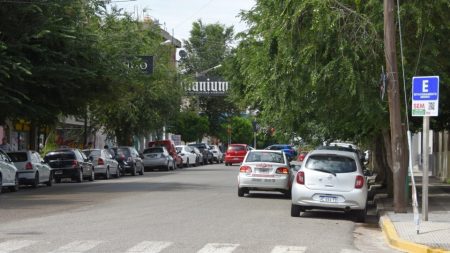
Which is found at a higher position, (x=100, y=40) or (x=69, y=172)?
(x=100, y=40)

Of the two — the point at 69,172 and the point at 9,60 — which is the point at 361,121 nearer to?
the point at 9,60

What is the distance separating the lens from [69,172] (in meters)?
34.3

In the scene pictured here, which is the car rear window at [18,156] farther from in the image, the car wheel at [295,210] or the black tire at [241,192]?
the car wheel at [295,210]

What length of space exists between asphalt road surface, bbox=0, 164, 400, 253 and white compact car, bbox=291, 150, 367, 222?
414mm

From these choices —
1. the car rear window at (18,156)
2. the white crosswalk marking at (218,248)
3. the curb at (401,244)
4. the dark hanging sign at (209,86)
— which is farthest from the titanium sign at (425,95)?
the dark hanging sign at (209,86)

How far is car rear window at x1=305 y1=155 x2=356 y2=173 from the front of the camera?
18528 millimetres

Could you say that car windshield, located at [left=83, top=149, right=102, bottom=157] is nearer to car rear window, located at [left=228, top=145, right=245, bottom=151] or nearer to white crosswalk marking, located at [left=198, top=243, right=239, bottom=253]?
car rear window, located at [left=228, top=145, right=245, bottom=151]

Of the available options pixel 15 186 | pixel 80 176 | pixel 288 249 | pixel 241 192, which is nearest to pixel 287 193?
pixel 241 192

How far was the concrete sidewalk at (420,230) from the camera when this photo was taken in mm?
13223

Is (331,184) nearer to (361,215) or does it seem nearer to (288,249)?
(361,215)

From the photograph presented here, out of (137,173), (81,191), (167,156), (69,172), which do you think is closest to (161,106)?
(167,156)

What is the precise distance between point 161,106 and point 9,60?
2667cm

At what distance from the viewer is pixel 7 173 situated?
1062 inches

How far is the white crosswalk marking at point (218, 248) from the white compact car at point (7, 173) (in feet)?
50.0
